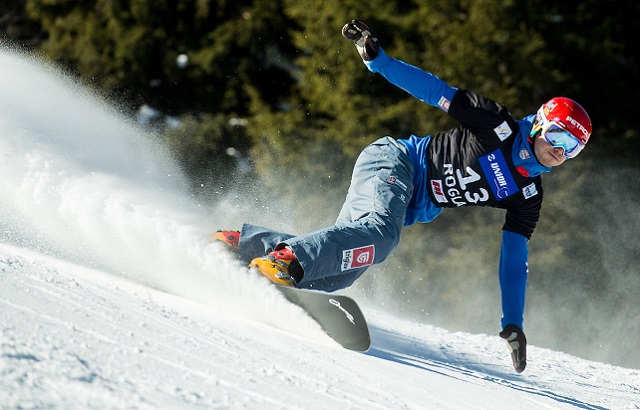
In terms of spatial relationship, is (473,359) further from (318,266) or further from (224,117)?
(224,117)

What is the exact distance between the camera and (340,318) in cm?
335

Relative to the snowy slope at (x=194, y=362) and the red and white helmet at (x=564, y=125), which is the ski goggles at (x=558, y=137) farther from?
the snowy slope at (x=194, y=362)

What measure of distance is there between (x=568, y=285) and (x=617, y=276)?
2.15 feet

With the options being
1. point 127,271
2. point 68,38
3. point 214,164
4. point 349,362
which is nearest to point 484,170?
point 349,362

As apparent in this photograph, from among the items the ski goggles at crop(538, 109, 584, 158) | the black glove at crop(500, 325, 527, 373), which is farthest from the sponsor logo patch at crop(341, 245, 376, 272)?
the ski goggles at crop(538, 109, 584, 158)

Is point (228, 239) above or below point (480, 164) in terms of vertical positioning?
below

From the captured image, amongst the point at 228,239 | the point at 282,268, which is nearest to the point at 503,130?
the point at 282,268

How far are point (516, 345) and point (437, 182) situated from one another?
0.87 meters

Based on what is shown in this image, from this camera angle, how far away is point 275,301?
3.49 metres

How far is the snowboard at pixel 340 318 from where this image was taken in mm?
3350

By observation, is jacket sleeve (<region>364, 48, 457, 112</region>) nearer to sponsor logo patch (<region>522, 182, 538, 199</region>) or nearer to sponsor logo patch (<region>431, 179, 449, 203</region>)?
sponsor logo patch (<region>431, 179, 449, 203</region>)

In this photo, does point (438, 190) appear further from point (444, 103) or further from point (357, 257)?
point (357, 257)

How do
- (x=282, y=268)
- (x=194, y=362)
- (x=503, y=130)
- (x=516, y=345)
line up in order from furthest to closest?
(x=503, y=130)
(x=516, y=345)
(x=282, y=268)
(x=194, y=362)

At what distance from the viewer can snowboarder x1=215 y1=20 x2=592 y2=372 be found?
12.2ft
